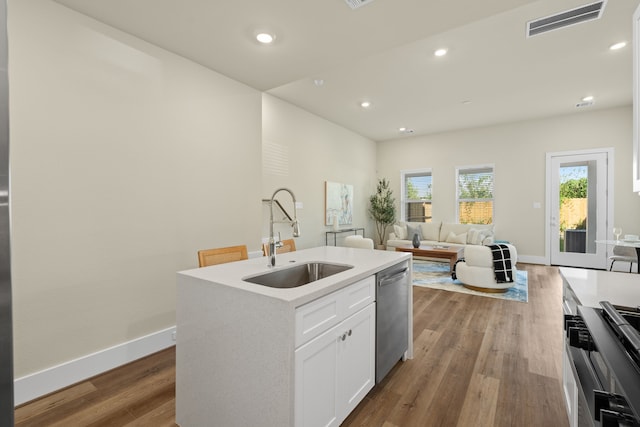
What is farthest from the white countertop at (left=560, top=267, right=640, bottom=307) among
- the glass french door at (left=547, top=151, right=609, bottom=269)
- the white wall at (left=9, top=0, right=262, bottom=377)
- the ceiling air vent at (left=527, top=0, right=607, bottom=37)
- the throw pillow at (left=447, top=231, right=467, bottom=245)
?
the glass french door at (left=547, top=151, right=609, bottom=269)

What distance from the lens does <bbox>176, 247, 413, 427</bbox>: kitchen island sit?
1.23 m

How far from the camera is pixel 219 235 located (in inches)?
127

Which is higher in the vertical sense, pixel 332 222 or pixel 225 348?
pixel 332 222

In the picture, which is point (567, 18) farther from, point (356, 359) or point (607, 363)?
point (356, 359)

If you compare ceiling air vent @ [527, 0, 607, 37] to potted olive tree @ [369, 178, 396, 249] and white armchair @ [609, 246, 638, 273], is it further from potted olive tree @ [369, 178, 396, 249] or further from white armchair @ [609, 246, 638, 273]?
potted olive tree @ [369, 178, 396, 249]

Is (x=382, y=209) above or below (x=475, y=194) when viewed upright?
below

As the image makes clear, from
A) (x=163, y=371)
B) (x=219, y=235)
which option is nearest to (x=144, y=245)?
(x=219, y=235)

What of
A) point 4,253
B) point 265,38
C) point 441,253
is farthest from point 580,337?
point 441,253

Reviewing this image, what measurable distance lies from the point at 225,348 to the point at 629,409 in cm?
138

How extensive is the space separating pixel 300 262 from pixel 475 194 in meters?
6.26

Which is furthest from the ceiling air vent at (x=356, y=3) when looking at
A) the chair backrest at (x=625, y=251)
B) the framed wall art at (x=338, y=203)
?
the chair backrest at (x=625, y=251)

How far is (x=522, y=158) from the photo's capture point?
634 cm

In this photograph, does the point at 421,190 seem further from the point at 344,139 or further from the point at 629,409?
the point at 629,409

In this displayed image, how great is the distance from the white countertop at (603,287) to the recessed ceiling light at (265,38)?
9.03 feet
